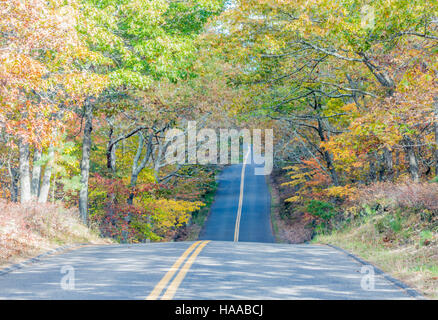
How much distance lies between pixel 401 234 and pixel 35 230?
11.6 meters

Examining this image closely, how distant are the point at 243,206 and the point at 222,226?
28.1ft

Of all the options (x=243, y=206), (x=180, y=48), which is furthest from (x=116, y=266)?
(x=243, y=206)

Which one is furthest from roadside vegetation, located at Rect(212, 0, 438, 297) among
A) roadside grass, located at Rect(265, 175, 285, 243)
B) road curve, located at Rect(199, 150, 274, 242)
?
road curve, located at Rect(199, 150, 274, 242)

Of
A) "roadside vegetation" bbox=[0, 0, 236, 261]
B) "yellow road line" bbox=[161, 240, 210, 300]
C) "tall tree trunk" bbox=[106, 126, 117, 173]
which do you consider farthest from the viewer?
"tall tree trunk" bbox=[106, 126, 117, 173]

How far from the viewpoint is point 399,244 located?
43.0 ft

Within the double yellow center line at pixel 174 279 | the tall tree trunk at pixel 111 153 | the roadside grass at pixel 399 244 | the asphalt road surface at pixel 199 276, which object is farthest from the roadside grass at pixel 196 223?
the double yellow center line at pixel 174 279

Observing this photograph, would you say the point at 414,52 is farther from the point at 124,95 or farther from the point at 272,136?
the point at 272,136

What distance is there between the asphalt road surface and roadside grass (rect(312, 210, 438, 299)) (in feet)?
1.83

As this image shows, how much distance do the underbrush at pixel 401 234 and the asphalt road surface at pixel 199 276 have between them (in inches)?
24.9

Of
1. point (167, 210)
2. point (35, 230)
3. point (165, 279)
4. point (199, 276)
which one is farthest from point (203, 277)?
point (167, 210)

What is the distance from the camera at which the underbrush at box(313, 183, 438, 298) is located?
31.9 feet

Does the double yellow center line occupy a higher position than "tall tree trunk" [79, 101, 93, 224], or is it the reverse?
"tall tree trunk" [79, 101, 93, 224]

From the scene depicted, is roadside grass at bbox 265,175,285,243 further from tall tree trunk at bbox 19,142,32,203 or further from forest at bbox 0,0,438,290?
tall tree trunk at bbox 19,142,32,203

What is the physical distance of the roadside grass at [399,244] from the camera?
923 cm
